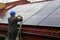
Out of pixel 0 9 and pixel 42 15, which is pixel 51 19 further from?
pixel 0 9

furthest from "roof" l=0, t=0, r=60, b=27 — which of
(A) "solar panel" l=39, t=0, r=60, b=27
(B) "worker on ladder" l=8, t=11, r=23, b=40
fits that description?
(B) "worker on ladder" l=8, t=11, r=23, b=40

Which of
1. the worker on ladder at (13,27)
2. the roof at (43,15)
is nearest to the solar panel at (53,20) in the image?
the roof at (43,15)

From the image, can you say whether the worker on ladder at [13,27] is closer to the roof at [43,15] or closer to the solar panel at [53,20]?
the roof at [43,15]

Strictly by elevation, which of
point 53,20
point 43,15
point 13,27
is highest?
point 53,20

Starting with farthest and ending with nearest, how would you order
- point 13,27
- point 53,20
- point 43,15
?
1. point 43,15
2. point 13,27
3. point 53,20

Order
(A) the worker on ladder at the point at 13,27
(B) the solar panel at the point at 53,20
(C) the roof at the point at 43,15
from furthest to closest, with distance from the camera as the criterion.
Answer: (A) the worker on ladder at the point at 13,27 → (C) the roof at the point at 43,15 → (B) the solar panel at the point at 53,20

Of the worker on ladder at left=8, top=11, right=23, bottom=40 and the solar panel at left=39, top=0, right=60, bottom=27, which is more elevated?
the solar panel at left=39, top=0, right=60, bottom=27

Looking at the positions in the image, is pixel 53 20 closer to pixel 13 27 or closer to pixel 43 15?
pixel 43 15

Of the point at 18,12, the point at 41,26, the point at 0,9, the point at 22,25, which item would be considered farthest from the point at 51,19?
the point at 0,9

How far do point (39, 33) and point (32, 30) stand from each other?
1.50 ft

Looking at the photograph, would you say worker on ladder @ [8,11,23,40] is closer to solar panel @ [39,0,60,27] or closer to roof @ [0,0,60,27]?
roof @ [0,0,60,27]

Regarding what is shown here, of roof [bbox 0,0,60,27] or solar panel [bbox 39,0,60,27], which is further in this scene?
roof [bbox 0,0,60,27]

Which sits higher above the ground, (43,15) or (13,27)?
(43,15)

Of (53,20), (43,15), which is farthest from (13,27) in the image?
(53,20)
